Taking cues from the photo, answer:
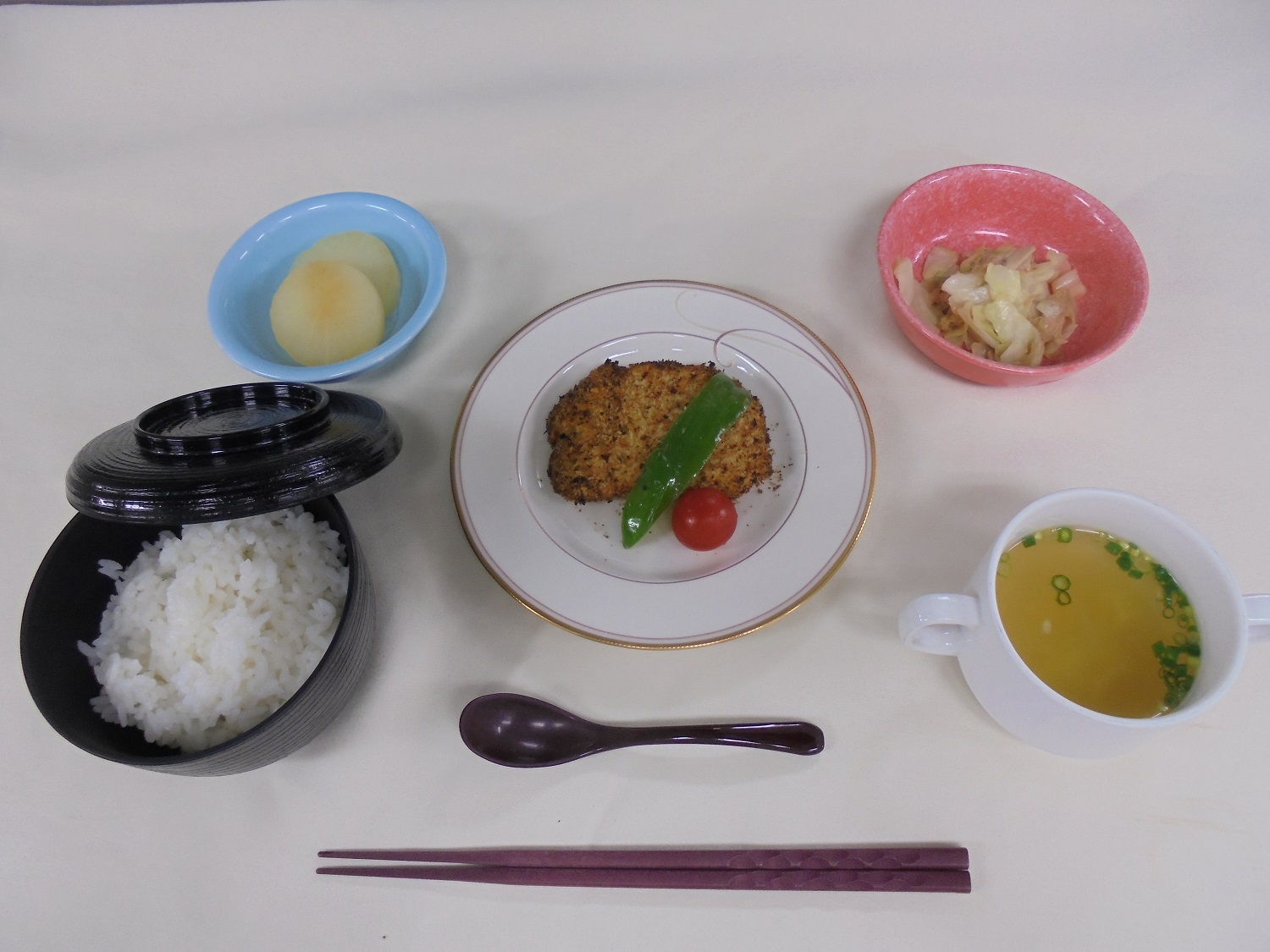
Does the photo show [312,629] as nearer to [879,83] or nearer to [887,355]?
[887,355]

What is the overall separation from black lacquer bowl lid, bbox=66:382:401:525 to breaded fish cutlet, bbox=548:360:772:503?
1.40ft

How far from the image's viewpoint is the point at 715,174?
208 cm

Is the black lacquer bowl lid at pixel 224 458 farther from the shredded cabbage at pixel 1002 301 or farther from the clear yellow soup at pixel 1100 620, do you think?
the shredded cabbage at pixel 1002 301

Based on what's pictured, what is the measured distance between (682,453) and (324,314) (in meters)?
0.91

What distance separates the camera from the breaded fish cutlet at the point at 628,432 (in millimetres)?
1637

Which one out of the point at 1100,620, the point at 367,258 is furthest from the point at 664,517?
the point at 367,258

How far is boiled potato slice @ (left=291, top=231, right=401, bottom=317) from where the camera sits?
1.86 meters

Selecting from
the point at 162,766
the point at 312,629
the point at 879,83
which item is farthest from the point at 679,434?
the point at 879,83

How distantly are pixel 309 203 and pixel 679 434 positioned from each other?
3.86 ft

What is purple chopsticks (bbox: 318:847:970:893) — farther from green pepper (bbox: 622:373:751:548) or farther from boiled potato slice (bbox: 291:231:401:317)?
boiled potato slice (bbox: 291:231:401:317)

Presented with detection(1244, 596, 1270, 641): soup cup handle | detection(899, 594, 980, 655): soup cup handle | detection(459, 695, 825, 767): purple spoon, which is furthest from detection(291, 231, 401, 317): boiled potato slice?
detection(1244, 596, 1270, 641): soup cup handle

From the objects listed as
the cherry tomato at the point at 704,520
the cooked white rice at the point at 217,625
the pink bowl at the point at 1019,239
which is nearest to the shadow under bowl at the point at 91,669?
the cooked white rice at the point at 217,625

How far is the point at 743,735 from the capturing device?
1.34 metres

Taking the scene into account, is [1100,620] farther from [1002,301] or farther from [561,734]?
[561,734]
